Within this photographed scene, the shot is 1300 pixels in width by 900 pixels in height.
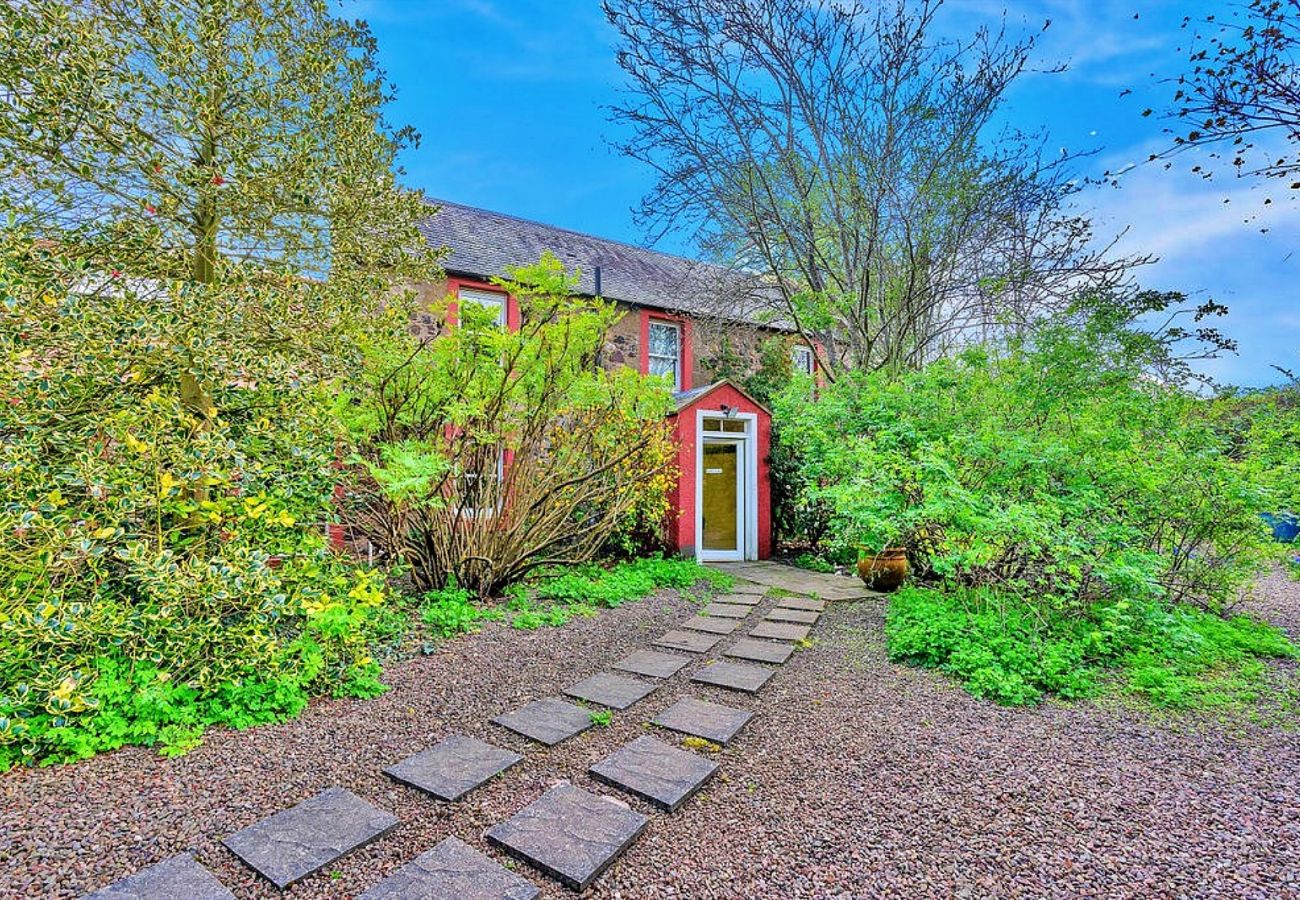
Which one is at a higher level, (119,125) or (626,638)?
(119,125)

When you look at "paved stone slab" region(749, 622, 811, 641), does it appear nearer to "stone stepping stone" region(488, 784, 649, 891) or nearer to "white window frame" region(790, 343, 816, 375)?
"stone stepping stone" region(488, 784, 649, 891)

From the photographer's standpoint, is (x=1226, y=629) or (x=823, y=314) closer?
(x=1226, y=629)

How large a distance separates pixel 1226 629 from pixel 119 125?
8.01 metres

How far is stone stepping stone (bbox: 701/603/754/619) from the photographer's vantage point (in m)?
5.11

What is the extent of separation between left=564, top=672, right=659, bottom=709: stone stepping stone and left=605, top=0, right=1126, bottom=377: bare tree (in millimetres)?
5767

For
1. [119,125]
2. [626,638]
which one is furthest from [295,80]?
[626,638]

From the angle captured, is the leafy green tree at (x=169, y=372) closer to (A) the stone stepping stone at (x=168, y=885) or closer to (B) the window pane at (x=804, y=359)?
(A) the stone stepping stone at (x=168, y=885)

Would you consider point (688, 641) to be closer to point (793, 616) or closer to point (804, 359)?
point (793, 616)

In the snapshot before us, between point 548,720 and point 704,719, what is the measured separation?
840mm

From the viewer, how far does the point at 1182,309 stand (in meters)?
5.46

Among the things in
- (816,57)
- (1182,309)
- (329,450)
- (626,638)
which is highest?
(816,57)

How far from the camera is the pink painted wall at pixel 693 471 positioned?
7863 millimetres

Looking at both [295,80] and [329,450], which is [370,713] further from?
[295,80]

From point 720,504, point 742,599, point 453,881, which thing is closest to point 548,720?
point 453,881
